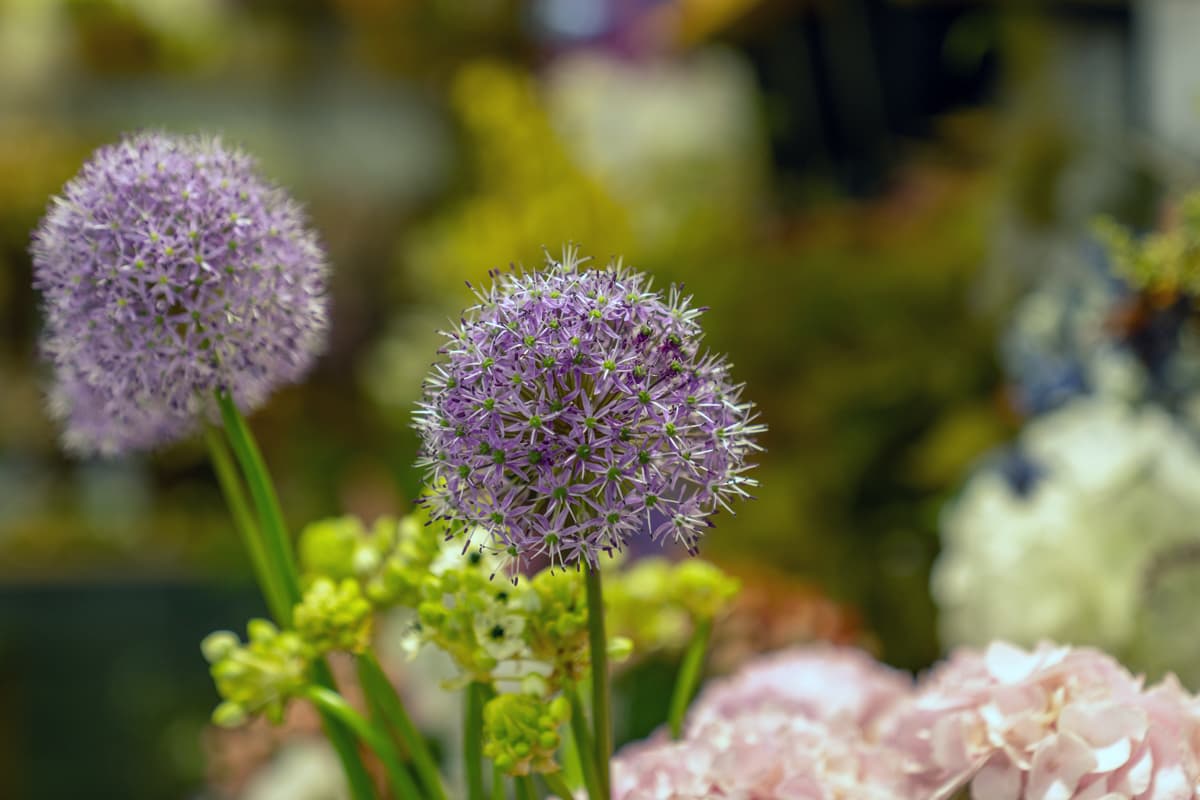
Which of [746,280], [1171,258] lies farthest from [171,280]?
[746,280]

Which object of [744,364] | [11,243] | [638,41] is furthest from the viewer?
[11,243]

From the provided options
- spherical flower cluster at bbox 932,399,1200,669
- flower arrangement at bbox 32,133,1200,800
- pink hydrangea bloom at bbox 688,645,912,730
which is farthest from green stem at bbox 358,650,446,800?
spherical flower cluster at bbox 932,399,1200,669

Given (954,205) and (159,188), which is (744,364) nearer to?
(954,205)

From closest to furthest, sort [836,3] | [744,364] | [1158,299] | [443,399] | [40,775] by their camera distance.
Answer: [443,399] → [1158,299] → [744,364] → [836,3] → [40,775]

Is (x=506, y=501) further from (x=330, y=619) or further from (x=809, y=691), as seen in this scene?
(x=809, y=691)

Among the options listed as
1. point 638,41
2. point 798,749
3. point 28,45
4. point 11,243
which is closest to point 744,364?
point 798,749

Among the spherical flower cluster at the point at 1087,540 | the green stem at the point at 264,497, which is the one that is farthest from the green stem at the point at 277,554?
the spherical flower cluster at the point at 1087,540

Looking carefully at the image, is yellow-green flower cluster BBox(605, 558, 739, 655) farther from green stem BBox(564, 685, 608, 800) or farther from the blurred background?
the blurred background

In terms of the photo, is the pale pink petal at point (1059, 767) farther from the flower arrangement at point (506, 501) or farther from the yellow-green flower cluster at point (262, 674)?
the yellow-green flower cluster at point (262, 674)
